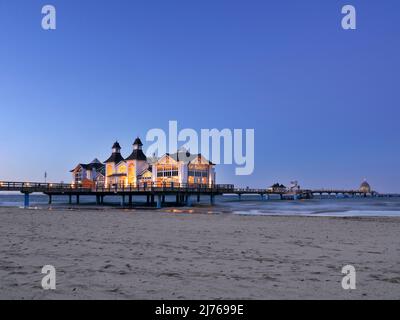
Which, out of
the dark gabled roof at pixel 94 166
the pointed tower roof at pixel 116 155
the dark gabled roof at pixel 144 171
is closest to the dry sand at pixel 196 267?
the dark gabled roof at pixel 144 171

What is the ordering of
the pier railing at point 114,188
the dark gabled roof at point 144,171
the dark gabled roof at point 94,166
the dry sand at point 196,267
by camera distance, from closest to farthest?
1. the dry sand at point 196,267
2. the pier railing at point 114,188
3. the dark gabled roof at point 144,171
4. the dark gabled roof at point 94,166

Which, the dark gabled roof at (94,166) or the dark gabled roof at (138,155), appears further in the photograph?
the dark gabled roof at (94,166)

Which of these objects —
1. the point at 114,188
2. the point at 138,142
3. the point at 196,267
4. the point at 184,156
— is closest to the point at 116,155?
the point at 138,142

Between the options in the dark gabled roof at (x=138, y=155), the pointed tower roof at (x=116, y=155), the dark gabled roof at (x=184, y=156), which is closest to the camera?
the dark gabled roof at (x=184, y=156)

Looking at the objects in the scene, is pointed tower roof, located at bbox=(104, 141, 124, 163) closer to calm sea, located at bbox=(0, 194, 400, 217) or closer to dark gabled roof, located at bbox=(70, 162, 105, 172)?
dark gabled roof, located at bbox=(70, 162, 105, 172)

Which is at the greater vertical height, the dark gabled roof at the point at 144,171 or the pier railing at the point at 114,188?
the dark gabled roof at the point at 144,171

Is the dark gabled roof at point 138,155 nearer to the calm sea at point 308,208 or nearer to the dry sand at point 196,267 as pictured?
the calm sea at point 308,208

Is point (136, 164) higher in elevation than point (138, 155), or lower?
lower

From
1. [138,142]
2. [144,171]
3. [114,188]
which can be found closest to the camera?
[114,188]

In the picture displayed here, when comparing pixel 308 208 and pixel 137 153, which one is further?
pixel 137 153

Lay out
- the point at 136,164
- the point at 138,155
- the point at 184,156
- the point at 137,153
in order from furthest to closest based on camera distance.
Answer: the point at 137,153
the point at 138,155
the point at 136,164
the point at 184,156

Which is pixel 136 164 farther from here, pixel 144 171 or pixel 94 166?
pixel 94 166

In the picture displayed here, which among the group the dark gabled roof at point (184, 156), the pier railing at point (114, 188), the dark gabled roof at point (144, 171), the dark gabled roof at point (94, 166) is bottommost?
Result: the pier railing at point (114, 188)

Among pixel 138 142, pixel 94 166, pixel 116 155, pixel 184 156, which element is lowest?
pixel 94 166
